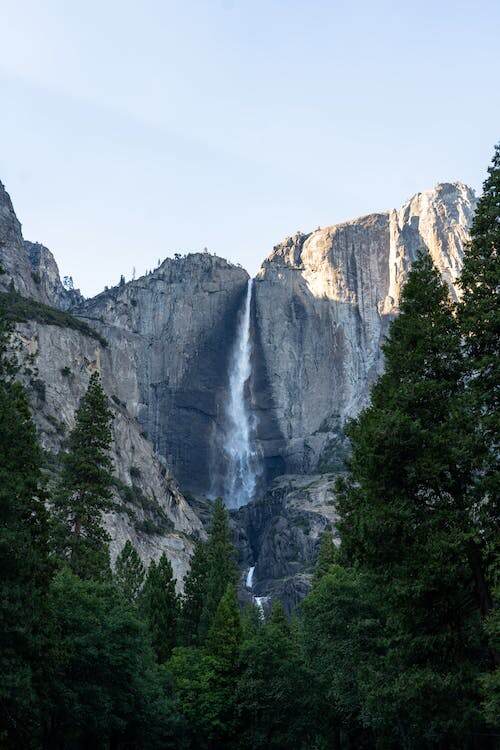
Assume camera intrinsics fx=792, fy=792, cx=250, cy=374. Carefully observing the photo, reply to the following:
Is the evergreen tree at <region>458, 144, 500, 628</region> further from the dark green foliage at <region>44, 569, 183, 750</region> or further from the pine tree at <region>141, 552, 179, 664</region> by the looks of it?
the pine tree at <region>141, 552, 179, 664</region>

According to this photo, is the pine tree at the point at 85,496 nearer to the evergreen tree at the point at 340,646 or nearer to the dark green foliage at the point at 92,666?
the dark green foliage at the point at 92,666

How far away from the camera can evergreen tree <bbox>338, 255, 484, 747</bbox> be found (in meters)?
19.2

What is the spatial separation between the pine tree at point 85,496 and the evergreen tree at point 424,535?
18.1m

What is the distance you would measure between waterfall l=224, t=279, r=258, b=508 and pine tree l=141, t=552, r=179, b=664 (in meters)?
84.7

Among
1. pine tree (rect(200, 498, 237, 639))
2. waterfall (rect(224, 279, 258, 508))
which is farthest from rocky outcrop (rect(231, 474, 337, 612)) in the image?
pine tree (rect(200, 498, 237, 639))

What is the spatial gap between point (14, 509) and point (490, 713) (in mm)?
13293

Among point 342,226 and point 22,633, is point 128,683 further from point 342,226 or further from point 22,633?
point 342,226

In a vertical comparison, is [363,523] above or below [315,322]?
below

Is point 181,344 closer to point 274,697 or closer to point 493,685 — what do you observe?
point 274,697

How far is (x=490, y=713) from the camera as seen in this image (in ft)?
54.4

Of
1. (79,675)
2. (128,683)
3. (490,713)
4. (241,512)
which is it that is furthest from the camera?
(241,512)

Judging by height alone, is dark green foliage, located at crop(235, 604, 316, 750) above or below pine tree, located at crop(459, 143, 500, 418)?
below


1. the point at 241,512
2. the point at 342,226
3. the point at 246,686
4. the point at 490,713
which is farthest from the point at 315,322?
the point at 490,713

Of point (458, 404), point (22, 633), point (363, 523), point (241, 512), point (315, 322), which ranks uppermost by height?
point (315, 322)
